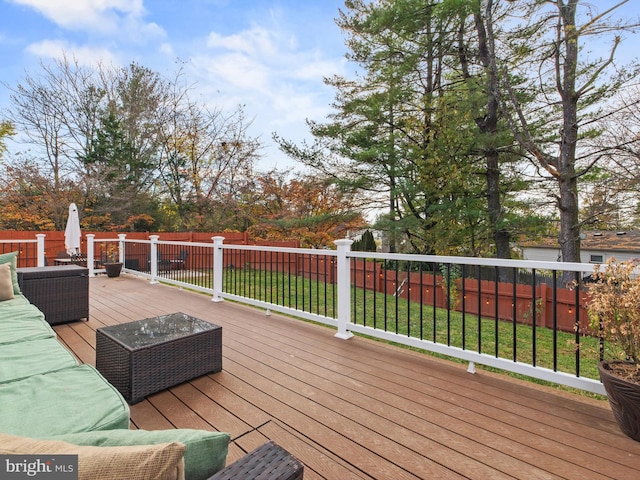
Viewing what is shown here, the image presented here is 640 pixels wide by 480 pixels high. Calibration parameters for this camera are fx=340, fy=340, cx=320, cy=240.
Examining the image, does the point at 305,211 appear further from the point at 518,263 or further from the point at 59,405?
the point at 59,405

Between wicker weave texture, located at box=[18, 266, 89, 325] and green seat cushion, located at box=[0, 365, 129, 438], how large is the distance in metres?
2.57

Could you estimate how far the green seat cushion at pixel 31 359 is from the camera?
168 centimetres

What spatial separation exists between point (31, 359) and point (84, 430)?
1015mm

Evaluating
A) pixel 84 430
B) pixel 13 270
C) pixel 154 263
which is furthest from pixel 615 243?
pixel 13 270

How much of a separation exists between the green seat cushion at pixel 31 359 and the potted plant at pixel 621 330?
285cm

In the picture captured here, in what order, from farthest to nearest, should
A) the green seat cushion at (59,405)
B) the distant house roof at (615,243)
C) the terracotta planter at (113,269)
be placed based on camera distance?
the distant house roof at (615,243), the terracotta planter at (113,269), the green seat cushion at (59,405)

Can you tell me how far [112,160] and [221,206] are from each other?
183 inches

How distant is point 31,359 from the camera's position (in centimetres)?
185

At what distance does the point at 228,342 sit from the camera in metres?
3.24

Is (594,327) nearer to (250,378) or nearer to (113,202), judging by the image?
(250,378)

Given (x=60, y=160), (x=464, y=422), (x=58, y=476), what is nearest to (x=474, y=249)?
(x=464, y=422)

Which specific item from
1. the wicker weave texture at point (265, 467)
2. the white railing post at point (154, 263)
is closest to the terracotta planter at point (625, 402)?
the wicker weave texture at point (265, 467)

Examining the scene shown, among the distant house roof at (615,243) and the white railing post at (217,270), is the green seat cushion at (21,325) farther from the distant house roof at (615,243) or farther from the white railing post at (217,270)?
the distant house roof at (615,243)

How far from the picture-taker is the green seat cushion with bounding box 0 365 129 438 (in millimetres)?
1204
